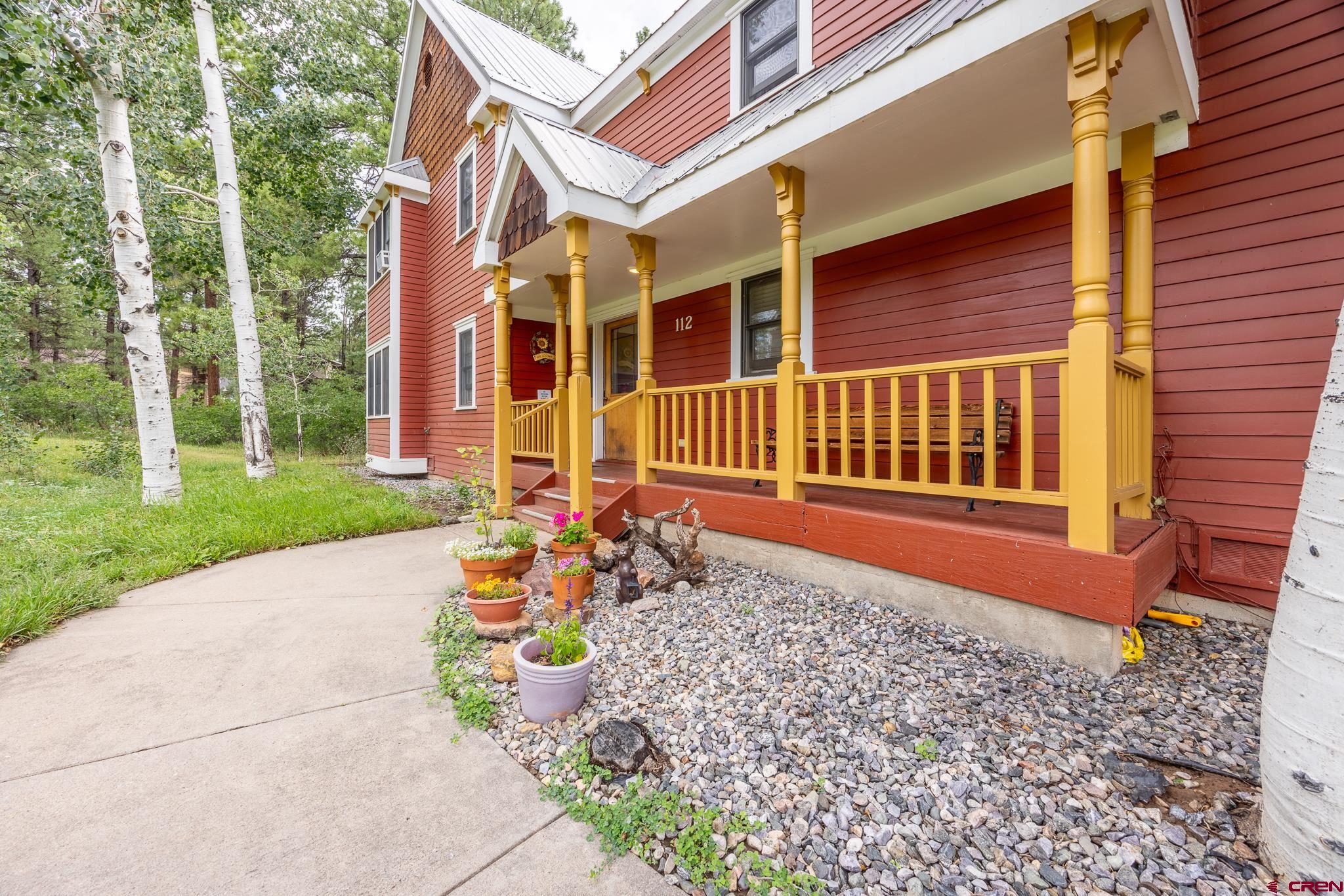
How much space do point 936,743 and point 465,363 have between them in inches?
351

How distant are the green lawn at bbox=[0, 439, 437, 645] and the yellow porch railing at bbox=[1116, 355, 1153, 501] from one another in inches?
238

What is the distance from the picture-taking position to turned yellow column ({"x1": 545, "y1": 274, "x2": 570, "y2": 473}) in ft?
19.1

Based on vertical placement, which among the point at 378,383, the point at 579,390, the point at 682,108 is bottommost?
the point at 579,390

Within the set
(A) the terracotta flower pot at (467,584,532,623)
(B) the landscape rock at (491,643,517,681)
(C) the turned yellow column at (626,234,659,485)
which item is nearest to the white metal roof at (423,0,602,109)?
(C) the turned yellow column at (626,234,659,485)

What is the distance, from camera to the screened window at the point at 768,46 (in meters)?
5.09

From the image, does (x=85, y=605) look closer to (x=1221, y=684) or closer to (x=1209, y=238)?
(x=1221, y=684)

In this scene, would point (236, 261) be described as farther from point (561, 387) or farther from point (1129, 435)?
point (1129, 435)

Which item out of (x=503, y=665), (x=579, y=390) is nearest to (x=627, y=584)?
(x=503, y=665)

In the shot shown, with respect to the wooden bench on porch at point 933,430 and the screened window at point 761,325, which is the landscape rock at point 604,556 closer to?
the wooden bench on porch at point 933,430

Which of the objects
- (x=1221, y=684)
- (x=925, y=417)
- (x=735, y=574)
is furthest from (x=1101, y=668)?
(x=735, y=574)

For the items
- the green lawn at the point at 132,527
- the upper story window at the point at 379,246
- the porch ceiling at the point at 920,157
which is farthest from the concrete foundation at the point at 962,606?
the upper story window at the point at 379,246

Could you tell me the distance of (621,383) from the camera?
24.5 feet

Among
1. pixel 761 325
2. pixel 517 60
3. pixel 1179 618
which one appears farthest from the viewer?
pixel 517 60

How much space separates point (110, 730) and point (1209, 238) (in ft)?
19.4
